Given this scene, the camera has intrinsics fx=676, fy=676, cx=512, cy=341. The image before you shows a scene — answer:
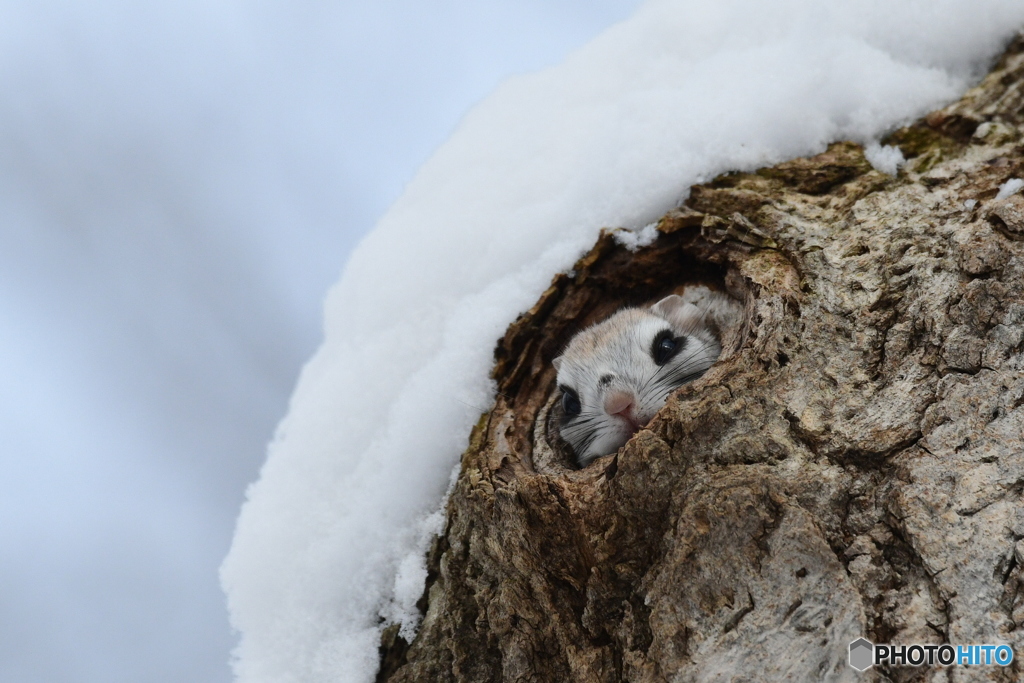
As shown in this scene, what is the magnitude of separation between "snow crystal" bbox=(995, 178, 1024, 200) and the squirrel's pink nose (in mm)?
1372

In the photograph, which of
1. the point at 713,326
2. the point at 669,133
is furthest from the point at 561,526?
the point at 669,133

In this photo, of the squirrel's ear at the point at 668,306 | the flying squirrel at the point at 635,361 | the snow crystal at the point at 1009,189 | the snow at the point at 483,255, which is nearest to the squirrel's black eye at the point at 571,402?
the flying squirrel at the point at 635,361

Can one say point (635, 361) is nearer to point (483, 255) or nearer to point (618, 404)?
point (618, 404)

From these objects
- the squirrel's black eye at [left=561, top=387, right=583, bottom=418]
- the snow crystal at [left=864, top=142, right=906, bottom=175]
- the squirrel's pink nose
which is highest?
the squirrel's black eye at [left=561, top=387, right=583, bottom=418]

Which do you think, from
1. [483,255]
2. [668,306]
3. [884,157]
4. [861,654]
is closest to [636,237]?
[668,306]

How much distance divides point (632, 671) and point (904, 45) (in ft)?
9.00

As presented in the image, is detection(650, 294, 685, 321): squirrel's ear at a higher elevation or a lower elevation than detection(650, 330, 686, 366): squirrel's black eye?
higher

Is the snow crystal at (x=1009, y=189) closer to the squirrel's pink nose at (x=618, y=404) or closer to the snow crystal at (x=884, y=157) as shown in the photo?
the snow crystal at (x=884, y=157)

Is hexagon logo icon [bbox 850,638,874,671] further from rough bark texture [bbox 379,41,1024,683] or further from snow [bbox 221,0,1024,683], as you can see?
snow [bbox 221,0,1024,683]

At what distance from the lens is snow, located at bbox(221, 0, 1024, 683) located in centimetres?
244

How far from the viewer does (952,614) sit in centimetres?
145

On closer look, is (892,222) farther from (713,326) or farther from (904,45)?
(904,45)

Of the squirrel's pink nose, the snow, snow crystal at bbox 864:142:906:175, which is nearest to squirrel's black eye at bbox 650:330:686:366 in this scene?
the squirrel's pink nose

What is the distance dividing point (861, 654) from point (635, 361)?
1672mm
